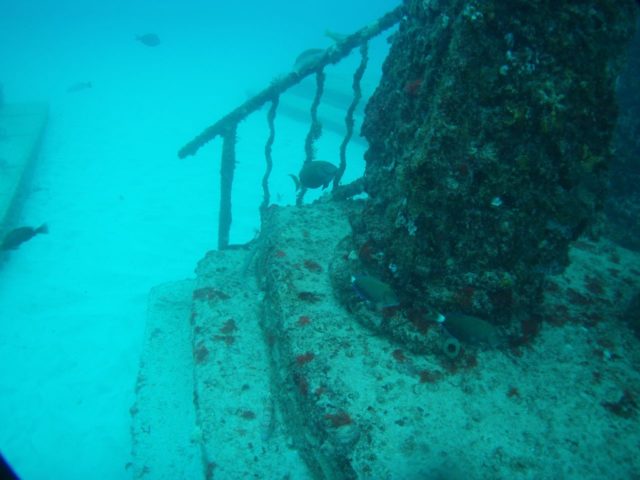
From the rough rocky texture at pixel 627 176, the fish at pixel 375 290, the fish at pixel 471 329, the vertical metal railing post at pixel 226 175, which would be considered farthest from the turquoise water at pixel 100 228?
the rough rocky texture at pixel 627 176

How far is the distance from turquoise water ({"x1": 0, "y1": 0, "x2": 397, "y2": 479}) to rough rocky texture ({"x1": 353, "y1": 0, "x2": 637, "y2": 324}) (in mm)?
4737

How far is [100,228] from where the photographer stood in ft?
31.6

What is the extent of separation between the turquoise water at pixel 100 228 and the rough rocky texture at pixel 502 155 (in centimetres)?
474

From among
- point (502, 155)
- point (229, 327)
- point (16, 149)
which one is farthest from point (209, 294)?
point (16, 149)

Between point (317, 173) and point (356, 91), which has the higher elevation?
point (356, 91)

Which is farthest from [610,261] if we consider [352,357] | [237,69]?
[237,69]

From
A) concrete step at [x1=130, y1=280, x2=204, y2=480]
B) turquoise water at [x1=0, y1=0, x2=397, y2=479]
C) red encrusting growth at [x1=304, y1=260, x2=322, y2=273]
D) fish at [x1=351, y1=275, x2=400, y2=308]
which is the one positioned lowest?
turquoise water at [x1=0, y1=0, x2=397, y2=479]

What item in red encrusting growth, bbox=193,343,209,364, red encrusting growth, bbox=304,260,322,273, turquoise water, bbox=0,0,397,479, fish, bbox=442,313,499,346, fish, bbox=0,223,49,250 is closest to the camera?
fish, bbox=442,313,499,346

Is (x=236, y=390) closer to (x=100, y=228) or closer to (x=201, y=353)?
(x=201, y=353)

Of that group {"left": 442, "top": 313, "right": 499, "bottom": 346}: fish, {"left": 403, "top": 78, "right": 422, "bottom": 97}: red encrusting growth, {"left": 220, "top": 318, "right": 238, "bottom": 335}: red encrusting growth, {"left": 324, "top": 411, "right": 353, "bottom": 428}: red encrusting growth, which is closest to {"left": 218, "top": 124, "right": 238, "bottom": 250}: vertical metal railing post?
{"left": 220, "top": 318, "right": 238, "bottom": 335}: red encrusting growth

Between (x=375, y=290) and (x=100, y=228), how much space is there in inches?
374

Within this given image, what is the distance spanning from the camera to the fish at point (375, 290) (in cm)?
246

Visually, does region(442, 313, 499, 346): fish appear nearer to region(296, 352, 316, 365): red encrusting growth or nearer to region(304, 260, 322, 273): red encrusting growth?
region(296, 352, 316, 365): red encrusting growth

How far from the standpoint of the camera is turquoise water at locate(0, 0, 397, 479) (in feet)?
17.2
